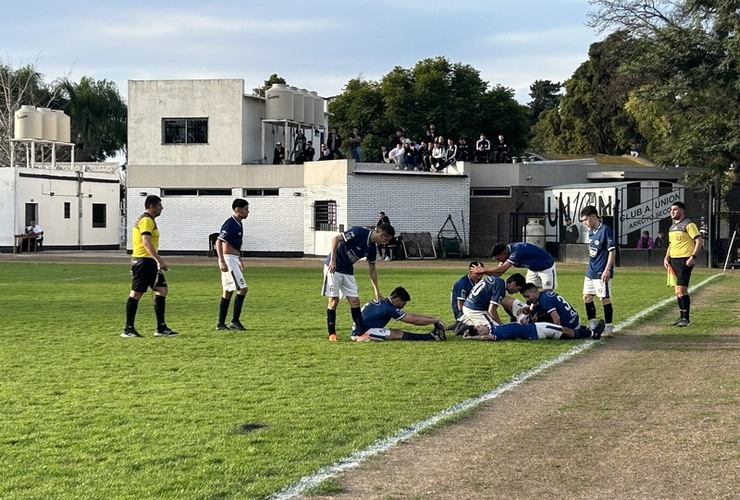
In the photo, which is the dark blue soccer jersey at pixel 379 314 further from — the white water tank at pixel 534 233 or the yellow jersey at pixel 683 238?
the white water tank at pixel 534 233

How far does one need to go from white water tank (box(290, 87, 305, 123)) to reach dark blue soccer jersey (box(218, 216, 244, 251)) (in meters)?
34.4

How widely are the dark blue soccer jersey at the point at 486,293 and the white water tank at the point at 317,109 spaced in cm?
3820

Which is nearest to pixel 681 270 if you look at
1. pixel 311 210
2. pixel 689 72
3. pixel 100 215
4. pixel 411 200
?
pixel 689 72

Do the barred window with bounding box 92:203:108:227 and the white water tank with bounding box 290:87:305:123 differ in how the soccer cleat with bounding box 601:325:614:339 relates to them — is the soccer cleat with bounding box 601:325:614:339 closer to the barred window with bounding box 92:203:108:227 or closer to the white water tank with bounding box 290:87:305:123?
the white water tank with bounding box 290:87:305:123

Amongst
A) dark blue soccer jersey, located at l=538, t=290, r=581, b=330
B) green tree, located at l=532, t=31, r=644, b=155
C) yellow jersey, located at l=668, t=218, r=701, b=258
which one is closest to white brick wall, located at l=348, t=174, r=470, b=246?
green tree, located at l=532, t=31, r=644, b=155

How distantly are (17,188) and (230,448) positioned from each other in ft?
152

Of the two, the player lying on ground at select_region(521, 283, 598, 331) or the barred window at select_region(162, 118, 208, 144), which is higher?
the barred window at select_region(162, 118, 208, 144)

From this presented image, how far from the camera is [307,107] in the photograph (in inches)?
2019

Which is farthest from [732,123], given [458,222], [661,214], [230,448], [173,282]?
[230,448]

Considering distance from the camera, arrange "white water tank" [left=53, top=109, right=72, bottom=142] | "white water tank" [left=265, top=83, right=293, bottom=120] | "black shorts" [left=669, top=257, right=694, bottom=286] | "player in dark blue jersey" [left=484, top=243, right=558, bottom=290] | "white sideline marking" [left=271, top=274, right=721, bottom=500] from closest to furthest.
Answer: "white sideline marking" [left=271, top=274, right=721, bottom=500] → "player in dark blue jersey" [left=484, top=243, right=558, bottom=290] → "black shorts" [left=669, top=257, right=694, bottom=286] → "white water tank" [left=265, top=83, right=293, bottom=120] → "white water tank" [left=53, top=109, right=72, bottom=142]

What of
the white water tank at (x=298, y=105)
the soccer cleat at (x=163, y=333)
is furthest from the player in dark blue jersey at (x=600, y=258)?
the white water tank at (x=298, y=105)

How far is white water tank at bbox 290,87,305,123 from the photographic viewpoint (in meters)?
49.7

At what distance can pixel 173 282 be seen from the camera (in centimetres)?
2844

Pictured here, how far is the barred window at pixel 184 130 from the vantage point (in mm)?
48094
